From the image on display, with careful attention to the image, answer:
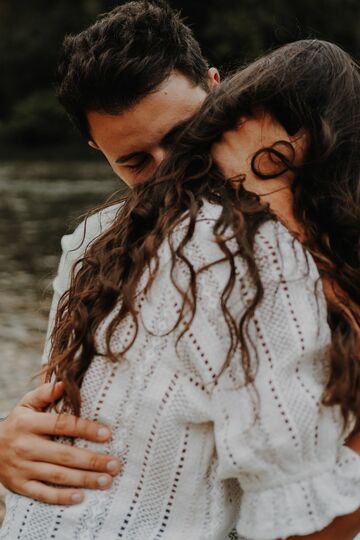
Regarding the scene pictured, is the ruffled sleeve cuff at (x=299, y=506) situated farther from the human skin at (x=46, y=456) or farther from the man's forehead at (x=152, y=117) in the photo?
the man's forehead at (x=152, y=117)

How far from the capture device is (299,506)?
131 centimetres

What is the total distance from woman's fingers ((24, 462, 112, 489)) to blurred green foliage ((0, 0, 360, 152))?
81.1ft

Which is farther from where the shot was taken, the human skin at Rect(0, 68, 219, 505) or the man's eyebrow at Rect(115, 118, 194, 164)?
the man's eyebrow at Rect(115, 118, 194, 164)

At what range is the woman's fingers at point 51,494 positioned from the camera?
1.46m

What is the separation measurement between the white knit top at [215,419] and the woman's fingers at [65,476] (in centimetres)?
3

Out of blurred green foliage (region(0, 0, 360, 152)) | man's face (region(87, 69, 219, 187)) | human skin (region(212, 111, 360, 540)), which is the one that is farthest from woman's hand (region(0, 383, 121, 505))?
blurred green foliage (region(0, 0, 360, 152))

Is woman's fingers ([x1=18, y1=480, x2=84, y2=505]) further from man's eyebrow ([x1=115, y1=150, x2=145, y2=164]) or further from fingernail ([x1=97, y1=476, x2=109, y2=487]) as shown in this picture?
man's eyebrow ([x1=115, y1=150, x2=145, y2=164])

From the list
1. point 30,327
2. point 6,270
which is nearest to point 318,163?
point 30,327

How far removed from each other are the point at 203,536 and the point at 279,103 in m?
0.83

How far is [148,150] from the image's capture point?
2.54 m

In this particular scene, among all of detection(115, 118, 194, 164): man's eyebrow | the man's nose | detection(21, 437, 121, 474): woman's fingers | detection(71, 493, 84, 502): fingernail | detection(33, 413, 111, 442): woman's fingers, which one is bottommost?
detection(71, 493, 84, 502): fingernail

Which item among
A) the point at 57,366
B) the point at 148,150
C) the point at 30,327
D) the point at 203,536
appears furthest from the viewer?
the point at 30,327

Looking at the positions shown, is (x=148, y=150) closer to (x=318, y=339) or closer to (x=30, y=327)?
(x=318, y=339)

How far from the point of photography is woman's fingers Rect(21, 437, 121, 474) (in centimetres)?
143
